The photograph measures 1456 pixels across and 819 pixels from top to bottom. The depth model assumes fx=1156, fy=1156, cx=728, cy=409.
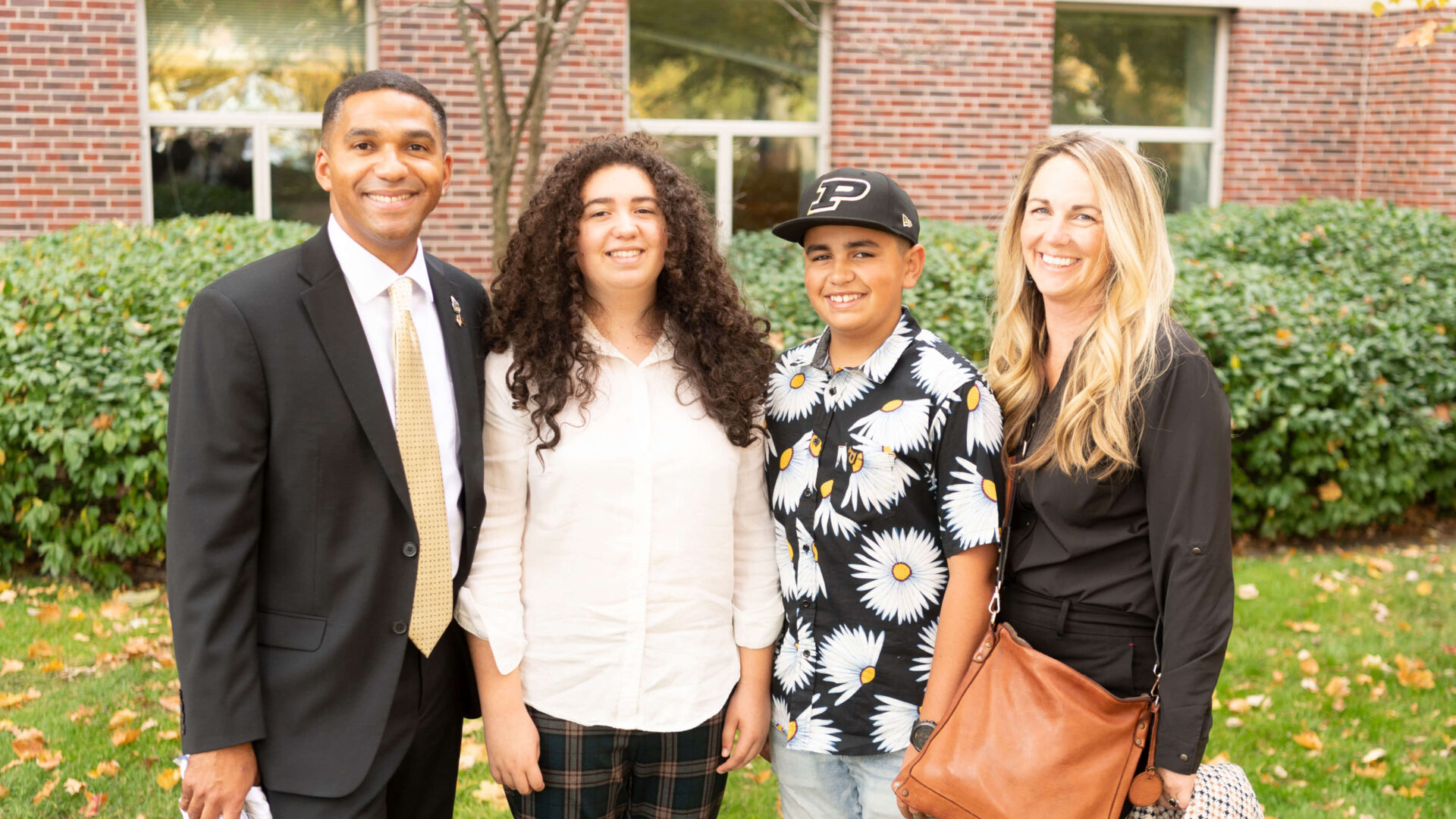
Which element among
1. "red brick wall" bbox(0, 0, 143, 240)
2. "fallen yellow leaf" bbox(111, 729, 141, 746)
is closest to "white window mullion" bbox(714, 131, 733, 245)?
"red brick wall" bbox(0, 0, 143, 240)

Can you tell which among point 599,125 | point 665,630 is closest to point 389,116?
point 665,630

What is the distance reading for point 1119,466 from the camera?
2303 mm

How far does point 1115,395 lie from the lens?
231 cm

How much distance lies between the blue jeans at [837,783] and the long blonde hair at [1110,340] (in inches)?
28.4

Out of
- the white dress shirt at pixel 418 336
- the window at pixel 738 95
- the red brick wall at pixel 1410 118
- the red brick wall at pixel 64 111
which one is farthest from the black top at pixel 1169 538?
the red brick wall at pixel 1410 118

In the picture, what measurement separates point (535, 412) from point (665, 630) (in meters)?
0.54

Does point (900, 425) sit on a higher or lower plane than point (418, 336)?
lower

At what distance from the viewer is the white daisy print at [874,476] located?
2.38m

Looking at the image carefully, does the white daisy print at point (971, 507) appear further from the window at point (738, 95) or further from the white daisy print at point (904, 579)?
the window at point (738, 95)

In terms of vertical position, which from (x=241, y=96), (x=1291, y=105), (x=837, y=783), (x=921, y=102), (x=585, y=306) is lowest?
(x=837, y=783)

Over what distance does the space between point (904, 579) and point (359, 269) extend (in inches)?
50.7

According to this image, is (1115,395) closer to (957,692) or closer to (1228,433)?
(1228,433)

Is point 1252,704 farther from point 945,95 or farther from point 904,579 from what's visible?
point 945,95

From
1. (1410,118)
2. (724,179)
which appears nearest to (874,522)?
(724,179)
